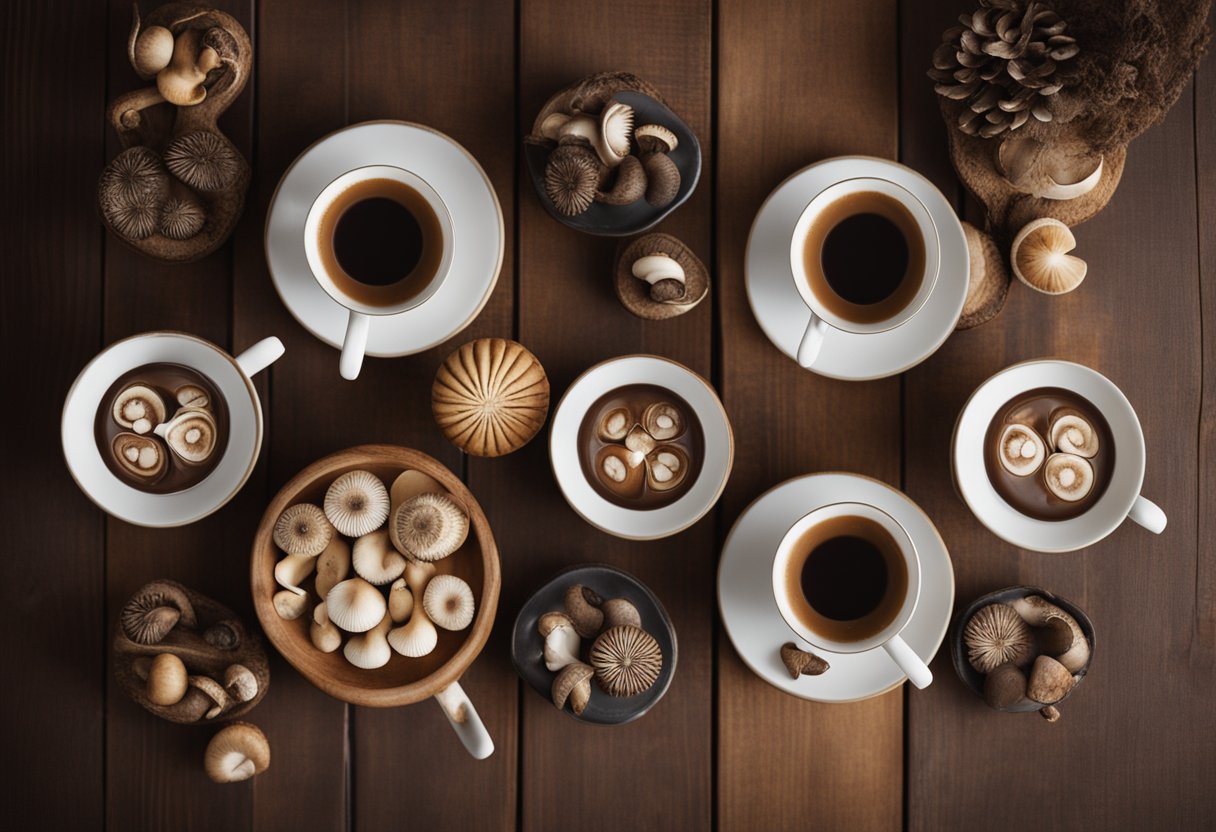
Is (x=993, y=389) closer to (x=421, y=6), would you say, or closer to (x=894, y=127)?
(x=894, y=127)

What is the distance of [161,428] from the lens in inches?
36.3

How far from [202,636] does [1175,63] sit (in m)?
1.26

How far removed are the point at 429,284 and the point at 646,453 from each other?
1.02 feet

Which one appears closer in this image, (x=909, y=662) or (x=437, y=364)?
(x=909, y=662)

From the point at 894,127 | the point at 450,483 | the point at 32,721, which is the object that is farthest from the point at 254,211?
the point at 894,127

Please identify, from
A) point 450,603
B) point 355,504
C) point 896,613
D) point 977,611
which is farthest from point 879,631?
point 355,504

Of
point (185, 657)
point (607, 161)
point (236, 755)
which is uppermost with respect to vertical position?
point (607, 161)

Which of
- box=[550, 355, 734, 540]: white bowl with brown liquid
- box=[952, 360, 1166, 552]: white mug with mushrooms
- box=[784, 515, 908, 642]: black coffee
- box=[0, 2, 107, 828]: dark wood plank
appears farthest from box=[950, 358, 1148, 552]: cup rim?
box=[0, 2, 107, 828]: dark wood plank

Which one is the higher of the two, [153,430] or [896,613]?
[153,430]

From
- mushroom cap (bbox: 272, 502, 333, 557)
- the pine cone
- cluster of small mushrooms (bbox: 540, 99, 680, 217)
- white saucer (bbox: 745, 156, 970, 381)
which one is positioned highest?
the pine cone

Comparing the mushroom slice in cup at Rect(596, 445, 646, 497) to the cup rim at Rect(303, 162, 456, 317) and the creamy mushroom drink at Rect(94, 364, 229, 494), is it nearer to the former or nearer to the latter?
the cup rim at Rect(303, 162, 456, 317)

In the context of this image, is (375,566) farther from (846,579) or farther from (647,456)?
(846,579)

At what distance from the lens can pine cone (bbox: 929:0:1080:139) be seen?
887mm

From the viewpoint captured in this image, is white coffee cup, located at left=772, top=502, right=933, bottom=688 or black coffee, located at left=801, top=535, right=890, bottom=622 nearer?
white coffee cup, located at left=772, top=502, right=933, bottom=688
